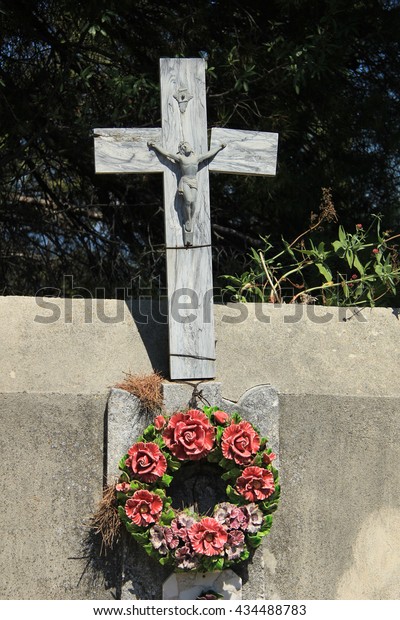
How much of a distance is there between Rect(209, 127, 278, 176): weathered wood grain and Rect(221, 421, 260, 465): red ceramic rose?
125cm

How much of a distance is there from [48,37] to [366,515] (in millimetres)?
3799

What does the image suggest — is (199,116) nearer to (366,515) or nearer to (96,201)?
(366,515)

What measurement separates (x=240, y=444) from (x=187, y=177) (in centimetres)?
126

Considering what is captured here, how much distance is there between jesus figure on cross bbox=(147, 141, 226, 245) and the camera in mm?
4426

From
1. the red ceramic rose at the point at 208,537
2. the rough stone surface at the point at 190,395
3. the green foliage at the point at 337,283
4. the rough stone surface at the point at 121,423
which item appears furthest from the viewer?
the green foliage at the point at 337,283

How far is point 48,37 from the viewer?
634cm

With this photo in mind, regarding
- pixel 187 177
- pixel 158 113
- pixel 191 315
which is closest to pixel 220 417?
pixel 191 315

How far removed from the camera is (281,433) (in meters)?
A: 4.37

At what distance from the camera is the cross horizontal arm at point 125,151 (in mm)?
4426

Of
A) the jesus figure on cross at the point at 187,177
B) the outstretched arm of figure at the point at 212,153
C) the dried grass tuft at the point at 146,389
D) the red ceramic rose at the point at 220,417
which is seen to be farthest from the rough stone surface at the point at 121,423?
the outstretched arm of figure at the point at 212,153

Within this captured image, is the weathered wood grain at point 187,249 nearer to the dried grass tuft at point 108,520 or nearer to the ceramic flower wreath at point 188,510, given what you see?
the ceramic flower wreath at point 188,510

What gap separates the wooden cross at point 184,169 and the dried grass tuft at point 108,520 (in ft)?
2.01
